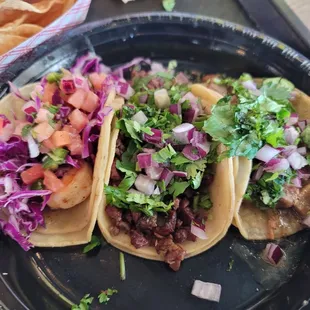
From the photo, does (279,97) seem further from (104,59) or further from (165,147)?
(104,59)

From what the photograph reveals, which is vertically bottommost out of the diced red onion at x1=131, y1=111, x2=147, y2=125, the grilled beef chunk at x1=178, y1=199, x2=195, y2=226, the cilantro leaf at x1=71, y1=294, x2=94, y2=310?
the cilantro leaf at x1=71, y1=294, x2=94, y2=310

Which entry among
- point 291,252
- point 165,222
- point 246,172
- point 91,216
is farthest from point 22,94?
point 291,252

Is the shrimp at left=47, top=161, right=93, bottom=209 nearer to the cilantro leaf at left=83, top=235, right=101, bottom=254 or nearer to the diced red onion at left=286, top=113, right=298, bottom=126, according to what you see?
the cilantro leaf at left=83, top=235, right=101, bottom=254

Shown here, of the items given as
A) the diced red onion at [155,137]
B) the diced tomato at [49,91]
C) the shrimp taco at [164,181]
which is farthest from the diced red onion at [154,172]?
the diced tomato at [49,91]

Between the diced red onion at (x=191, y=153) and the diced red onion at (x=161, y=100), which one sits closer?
the diced red onion at (x=191, y=153)

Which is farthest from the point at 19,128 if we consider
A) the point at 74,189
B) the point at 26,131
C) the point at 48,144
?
the point at 74,189

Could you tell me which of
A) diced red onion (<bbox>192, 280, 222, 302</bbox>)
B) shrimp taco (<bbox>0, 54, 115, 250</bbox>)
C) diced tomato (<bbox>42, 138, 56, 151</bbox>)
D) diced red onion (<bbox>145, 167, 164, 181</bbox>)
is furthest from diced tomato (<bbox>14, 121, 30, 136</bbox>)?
Result: diced red onion (<bbox>192, 280, 222, 302</bbox>)

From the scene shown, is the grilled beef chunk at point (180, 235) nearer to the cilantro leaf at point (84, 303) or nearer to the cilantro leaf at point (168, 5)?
the cilantro leaf at point (84, 303)
